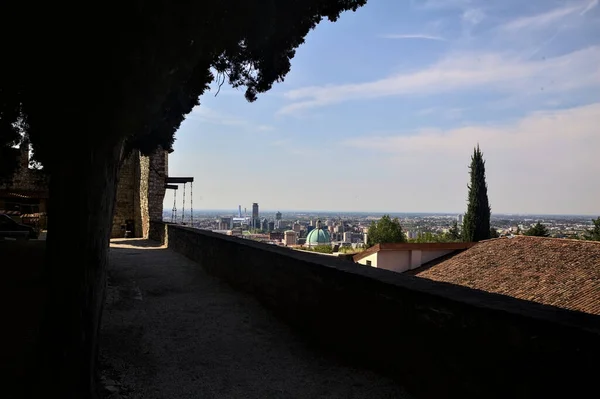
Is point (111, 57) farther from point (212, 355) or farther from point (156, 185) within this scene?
point (156, 185)

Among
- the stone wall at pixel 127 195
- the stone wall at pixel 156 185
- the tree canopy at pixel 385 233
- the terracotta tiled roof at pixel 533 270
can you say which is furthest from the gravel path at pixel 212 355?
the tree canopy at pixel 385 233

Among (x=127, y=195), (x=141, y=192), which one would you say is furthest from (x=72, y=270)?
Result: (x=127, y=195)

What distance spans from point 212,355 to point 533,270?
35.8ft

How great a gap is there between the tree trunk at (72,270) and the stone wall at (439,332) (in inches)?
72.4

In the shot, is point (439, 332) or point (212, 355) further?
point (212, 355)

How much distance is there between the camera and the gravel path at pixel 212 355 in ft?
9.99

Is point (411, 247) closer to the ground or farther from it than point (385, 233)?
farther from it

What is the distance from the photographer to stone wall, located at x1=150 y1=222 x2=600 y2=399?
1924 millimetres

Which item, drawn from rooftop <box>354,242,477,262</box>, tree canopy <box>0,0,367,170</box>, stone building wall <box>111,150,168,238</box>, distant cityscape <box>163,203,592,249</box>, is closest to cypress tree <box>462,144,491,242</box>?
distant cityscape <box>163,203,592,249</box>

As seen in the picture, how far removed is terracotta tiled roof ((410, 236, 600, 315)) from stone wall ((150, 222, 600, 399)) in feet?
23.4

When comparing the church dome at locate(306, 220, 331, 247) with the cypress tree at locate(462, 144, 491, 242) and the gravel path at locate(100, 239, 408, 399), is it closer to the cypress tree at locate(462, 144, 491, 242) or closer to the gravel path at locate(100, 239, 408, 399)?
the cypress tree at locate(462, 144, 491, 242)

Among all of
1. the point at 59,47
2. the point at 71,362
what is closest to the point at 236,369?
the point at 71,362

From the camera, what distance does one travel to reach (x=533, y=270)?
39.5ft

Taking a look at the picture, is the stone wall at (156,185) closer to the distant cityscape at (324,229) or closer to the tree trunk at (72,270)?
the distant cityscape at (324,229)
